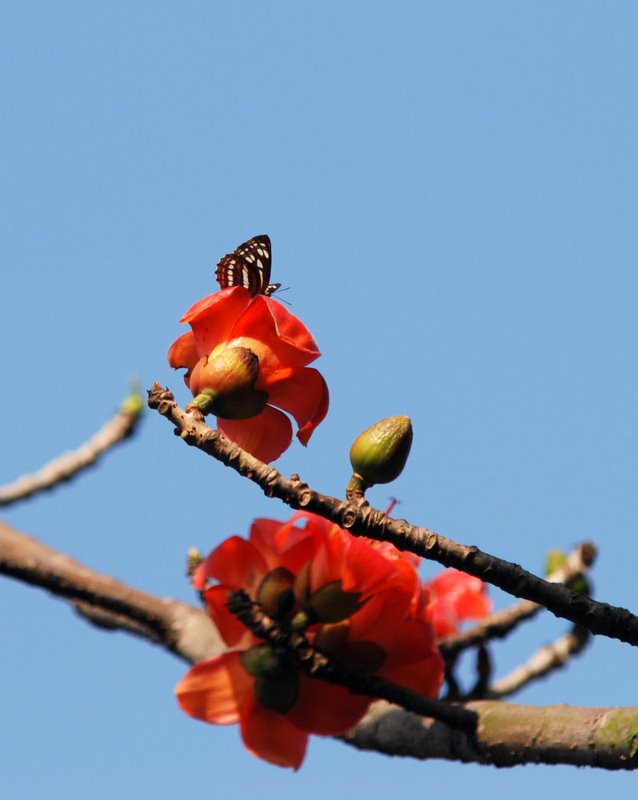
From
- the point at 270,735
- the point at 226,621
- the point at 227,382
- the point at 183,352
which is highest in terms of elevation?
the point at 183,352

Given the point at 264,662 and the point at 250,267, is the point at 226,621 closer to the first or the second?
the point at 264,662

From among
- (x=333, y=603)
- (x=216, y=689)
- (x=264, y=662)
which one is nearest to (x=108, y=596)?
(x=216, y=689)

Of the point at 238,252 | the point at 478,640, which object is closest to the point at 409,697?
the point at 238,252

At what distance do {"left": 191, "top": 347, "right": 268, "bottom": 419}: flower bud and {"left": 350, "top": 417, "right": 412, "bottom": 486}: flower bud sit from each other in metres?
0.23

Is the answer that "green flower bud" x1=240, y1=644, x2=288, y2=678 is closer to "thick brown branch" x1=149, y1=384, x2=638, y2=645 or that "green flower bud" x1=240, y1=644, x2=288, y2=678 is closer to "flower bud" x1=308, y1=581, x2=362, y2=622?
"flower bud" x1=308, y1=581, x2=362, y2=622

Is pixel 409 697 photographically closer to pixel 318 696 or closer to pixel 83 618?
pixel 318 696

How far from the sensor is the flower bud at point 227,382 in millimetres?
Answer: 2057

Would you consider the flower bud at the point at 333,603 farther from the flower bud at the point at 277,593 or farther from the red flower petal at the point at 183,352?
the red flower petal at the point at 183,352

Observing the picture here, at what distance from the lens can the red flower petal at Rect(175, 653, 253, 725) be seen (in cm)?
218

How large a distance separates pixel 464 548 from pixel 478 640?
1.58m

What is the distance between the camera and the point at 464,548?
1.73 metres

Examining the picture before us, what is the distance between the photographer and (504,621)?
126 inches

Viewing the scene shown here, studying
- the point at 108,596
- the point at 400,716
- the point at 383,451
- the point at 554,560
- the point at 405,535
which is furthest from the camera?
the point at 554,560

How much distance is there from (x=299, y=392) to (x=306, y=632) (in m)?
0.43
